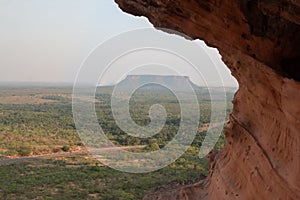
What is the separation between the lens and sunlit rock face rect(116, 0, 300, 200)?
4.58 meters

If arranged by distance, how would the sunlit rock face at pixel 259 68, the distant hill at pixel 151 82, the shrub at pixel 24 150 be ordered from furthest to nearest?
1. the distant hill at pixel 151 82
2. the shrub at pixel 24 150
3. the sunlit rock face at pixel 259 68

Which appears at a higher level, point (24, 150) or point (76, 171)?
point (76, 171)

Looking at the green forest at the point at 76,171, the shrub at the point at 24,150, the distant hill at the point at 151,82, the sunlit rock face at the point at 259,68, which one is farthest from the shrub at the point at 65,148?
the sunlit rock face at the point at 259,68

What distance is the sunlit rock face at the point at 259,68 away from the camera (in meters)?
4.58

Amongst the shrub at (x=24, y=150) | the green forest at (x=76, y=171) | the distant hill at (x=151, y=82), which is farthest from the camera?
the distant hill at (x=151, y=82)

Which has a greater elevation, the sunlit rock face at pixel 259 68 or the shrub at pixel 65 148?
the sunlit rock face at pixel 259 68

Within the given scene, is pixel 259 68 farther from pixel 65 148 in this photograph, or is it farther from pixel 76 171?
pixel 65 148

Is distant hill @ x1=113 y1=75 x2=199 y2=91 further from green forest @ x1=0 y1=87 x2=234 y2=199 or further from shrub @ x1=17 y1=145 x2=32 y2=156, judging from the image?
shrub @ x1=17 y1=145 x2=32 y2=156

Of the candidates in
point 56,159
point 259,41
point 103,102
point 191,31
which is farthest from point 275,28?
point 103,102

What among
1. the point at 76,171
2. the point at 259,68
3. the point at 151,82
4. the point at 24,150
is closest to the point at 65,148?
the point at 24,150

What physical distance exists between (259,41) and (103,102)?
61.9 meters

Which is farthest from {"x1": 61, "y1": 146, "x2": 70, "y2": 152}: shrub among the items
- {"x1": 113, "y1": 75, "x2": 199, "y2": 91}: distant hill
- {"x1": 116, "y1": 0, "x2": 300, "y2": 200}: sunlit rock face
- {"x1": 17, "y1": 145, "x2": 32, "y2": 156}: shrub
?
{"x1": 116, "y1": 0, "x2": 300, "y2": 200}: sunlit rock face

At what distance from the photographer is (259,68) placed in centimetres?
545

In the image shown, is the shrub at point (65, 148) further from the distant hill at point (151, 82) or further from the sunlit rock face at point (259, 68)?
the sunlit rock face at point (259, 68)
